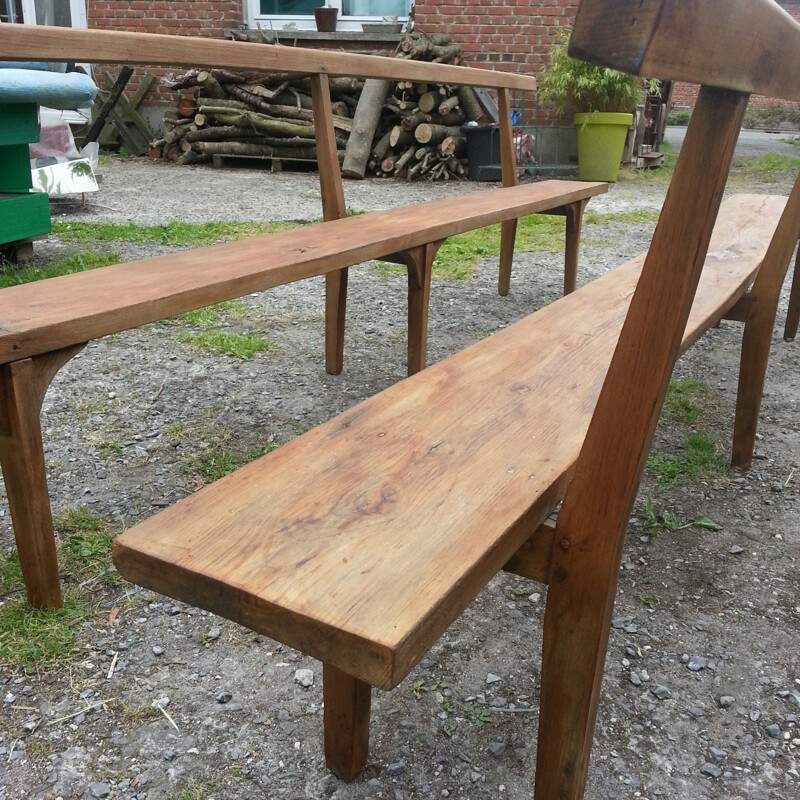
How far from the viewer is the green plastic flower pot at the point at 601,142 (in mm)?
7645

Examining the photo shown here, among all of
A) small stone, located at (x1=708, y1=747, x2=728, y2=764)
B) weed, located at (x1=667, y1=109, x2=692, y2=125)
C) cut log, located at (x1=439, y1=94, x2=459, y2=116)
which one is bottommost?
weed, located at (x1=667, y1=109, x2=692, y2=125)

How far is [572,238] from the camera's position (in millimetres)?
3906

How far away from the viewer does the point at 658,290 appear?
820 millimetres

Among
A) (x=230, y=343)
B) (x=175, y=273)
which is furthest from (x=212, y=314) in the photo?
(x=175, y=273)

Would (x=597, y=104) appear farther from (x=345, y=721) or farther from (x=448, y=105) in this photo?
(x=345, y=721)

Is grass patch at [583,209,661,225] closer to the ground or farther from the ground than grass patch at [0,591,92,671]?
closer to the ground

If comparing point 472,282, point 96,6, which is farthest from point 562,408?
point 96,6

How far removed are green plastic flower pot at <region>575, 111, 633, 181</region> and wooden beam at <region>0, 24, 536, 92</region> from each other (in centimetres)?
483

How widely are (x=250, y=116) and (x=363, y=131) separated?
1251mm

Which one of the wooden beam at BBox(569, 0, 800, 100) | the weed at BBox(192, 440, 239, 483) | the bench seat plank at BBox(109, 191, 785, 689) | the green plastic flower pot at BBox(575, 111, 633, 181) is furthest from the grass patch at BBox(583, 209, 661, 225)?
the wooden beam at BBox(569, 0, 800, 100)

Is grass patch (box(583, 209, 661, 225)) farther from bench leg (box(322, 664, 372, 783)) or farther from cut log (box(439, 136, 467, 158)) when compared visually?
bench leg (box(322, 664, 372, 783))

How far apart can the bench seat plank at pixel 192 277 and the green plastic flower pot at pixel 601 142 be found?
516cm

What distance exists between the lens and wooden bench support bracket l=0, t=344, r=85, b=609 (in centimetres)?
146

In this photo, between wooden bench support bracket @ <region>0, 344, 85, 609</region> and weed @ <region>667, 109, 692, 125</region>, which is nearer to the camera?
wooden bench support bracket @ <region>0, 344, 85, 609</region>
